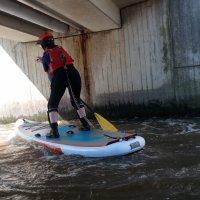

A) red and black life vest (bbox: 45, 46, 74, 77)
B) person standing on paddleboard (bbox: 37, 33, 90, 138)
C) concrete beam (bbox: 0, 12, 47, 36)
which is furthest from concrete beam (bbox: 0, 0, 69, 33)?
red and black life vest (bbox: 45, 46, 74, 77)

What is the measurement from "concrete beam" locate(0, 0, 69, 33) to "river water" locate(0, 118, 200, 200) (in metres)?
2.74

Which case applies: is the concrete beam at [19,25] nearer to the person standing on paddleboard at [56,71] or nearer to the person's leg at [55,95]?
the person standing on paddleboard at [56,71]

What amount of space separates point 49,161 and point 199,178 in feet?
8.27

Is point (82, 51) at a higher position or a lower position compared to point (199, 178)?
higher

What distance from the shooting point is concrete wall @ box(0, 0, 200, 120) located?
944 cm

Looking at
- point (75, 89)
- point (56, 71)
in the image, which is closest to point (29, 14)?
point (56, 71)

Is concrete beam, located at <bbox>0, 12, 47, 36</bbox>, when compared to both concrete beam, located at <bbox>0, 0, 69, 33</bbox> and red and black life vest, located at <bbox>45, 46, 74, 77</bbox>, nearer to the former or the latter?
concrete beam, located at <bbox>0, 0, 69, 33</bbox>

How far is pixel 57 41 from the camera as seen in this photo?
10.8 m

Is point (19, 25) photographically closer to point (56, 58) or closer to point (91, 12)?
point (91, 12)

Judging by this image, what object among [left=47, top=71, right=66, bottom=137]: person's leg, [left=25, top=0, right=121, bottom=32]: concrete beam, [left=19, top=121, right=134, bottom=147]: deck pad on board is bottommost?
[left=19, top=121, right=134, bottom=147]: deck pad on board

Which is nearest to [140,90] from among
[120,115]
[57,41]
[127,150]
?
[120,115]

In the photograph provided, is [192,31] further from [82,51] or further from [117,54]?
[82,51]

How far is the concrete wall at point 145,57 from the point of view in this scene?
372 inches

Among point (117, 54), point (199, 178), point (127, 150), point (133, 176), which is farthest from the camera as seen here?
point (117, 54)
